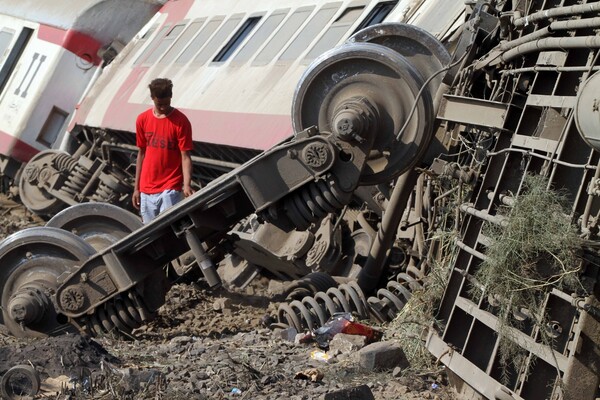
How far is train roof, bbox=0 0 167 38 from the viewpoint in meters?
18.4

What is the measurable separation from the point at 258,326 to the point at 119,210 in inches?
64.0

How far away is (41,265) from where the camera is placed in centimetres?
974

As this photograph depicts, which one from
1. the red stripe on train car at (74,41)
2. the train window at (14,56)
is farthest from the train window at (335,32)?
the train window at (14,56)

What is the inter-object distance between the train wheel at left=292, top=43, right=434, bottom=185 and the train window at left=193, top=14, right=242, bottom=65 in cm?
666

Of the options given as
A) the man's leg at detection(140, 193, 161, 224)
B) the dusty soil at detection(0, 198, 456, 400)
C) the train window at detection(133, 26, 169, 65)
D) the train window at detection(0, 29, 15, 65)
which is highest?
the train window at detection(133, 26, 169, 65)

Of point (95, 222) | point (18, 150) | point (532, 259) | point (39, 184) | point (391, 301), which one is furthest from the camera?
point (18, 150)

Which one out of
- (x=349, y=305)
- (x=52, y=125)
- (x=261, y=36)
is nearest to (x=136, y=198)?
(x=349, y=305)

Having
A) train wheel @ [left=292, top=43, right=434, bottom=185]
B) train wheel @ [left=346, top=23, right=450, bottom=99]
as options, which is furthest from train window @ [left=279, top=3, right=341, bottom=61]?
train wheel @ [left=292, top=43, right=434, bottom=185]

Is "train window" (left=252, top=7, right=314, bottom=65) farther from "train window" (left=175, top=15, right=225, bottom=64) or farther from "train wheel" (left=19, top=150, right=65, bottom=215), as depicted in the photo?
"train wheel" (left=19, top=150, right=65, bottom=215)

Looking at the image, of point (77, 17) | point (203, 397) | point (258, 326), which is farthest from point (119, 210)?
point (77, 17)

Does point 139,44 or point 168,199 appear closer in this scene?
point 168,199

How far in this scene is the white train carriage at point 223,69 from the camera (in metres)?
12.4

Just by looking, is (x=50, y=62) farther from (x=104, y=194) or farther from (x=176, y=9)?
(x=104, y=194)

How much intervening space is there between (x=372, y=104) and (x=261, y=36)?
6017 millimetres
